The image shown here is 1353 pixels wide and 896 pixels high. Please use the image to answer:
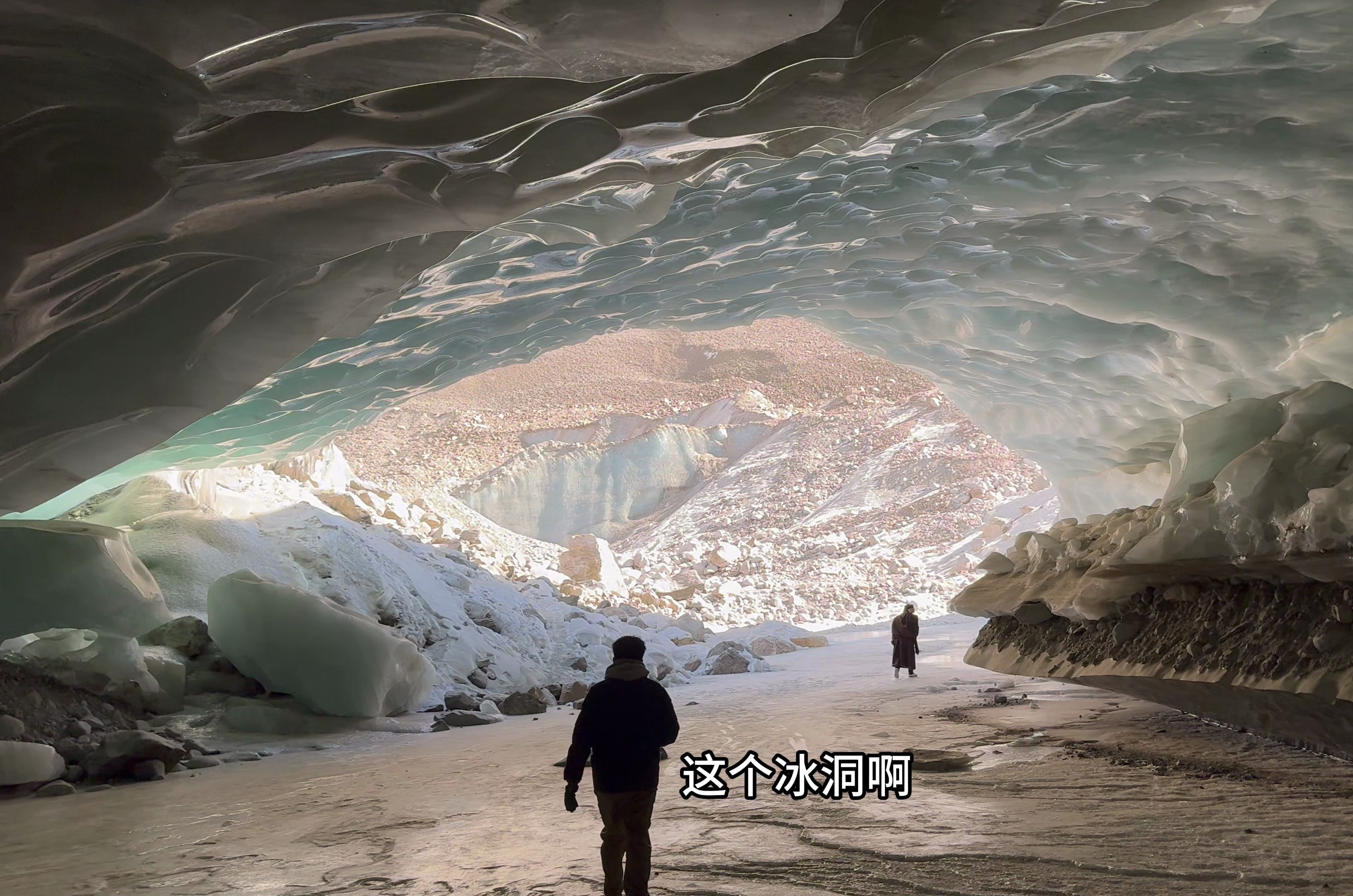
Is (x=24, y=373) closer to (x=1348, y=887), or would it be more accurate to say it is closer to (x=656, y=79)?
(x=656, y=79)

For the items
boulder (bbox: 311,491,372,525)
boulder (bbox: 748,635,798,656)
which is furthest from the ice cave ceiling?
boulder (bbox: 748,635,798,656)

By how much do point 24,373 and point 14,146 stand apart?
1621 millimetres

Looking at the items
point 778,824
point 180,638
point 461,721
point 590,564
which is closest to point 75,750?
point 180,638

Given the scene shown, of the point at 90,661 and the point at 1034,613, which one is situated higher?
the point at 1034,613

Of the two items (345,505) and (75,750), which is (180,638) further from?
(345,505)

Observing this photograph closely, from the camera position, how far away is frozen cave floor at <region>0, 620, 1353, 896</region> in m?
3.41

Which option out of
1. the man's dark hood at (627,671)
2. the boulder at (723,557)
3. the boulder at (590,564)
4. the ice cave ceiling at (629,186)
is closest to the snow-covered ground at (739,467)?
the boulder at (723,557)

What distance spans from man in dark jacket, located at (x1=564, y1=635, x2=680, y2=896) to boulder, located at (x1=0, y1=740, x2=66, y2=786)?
17.1 feet

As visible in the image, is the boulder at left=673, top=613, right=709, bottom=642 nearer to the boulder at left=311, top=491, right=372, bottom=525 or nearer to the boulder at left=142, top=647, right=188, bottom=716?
the boulder at left=311, top=491, right=372, bottom=525

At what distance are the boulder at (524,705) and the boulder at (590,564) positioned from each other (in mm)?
12764

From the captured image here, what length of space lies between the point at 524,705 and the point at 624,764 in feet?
23.4

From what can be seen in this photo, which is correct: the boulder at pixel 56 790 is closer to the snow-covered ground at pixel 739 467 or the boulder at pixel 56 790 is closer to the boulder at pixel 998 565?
the boulder at pixel 998 565

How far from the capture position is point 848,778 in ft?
17.1

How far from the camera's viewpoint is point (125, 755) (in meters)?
6.86
